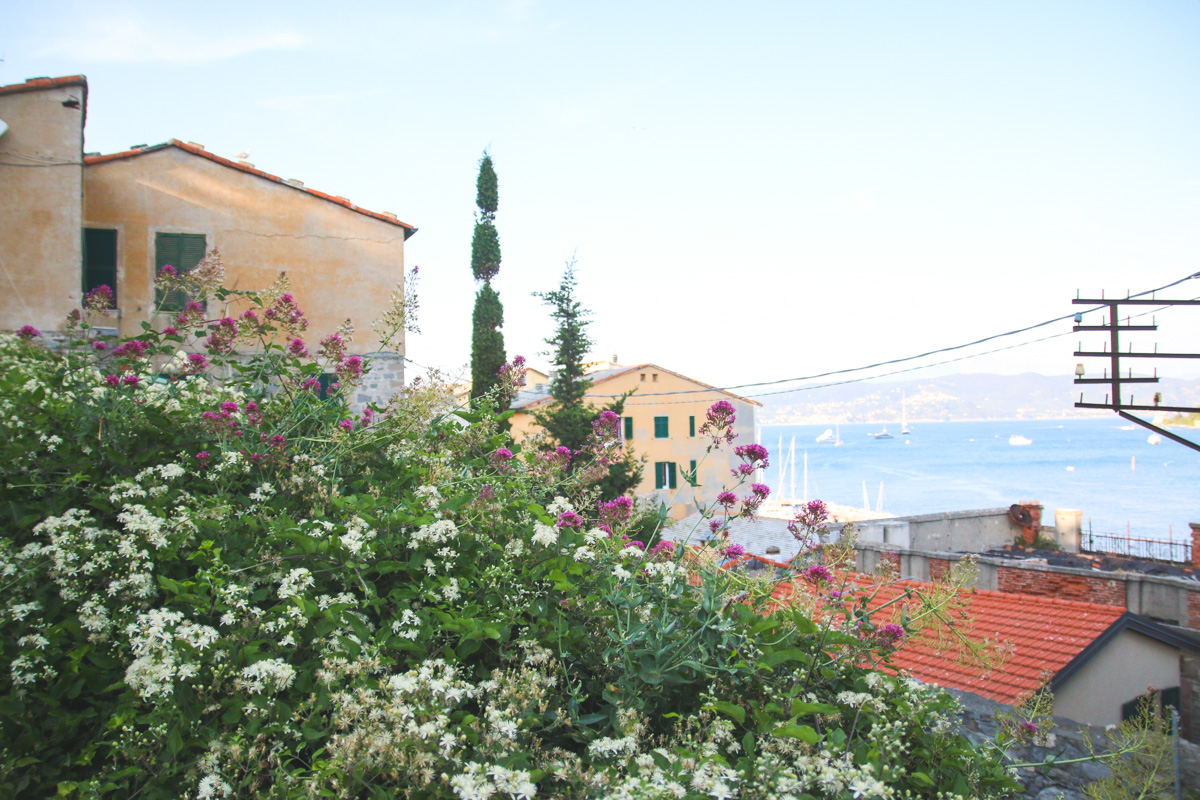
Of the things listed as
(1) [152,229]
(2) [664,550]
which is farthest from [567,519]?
(1) [152,229]

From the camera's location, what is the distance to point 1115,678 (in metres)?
9.86

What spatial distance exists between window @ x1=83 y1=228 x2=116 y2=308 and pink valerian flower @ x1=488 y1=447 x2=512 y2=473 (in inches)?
499

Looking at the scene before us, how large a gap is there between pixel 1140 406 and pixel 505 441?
15273 millimetres

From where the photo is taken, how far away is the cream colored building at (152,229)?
11.0 meters

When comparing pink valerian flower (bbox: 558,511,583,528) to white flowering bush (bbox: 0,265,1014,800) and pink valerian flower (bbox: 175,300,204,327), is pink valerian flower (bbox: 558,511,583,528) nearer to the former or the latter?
white flowering bush (bbox: 0,265,1014,800)

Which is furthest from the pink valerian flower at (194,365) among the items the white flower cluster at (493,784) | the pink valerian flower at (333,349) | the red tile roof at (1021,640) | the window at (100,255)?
the window at (100,255)

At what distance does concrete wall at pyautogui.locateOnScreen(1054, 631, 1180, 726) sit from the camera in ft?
30.9

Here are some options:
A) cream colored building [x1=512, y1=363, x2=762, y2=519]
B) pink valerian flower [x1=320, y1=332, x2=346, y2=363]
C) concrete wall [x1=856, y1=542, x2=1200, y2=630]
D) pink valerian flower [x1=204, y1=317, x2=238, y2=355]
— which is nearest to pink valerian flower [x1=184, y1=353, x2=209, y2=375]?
pink valerian flower [x1=204, y1=317, x2=238, y2=355]

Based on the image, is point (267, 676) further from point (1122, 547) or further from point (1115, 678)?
point (1122, 547)

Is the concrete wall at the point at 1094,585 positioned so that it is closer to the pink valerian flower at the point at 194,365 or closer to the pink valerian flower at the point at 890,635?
the pink valerian flower at the point at 890,635

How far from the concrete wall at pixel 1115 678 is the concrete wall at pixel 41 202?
51.9 ft

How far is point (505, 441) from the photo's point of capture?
12.3 feet

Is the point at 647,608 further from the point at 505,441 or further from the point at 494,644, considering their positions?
the point at 505,441

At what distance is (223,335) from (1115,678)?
12032 millimetres
